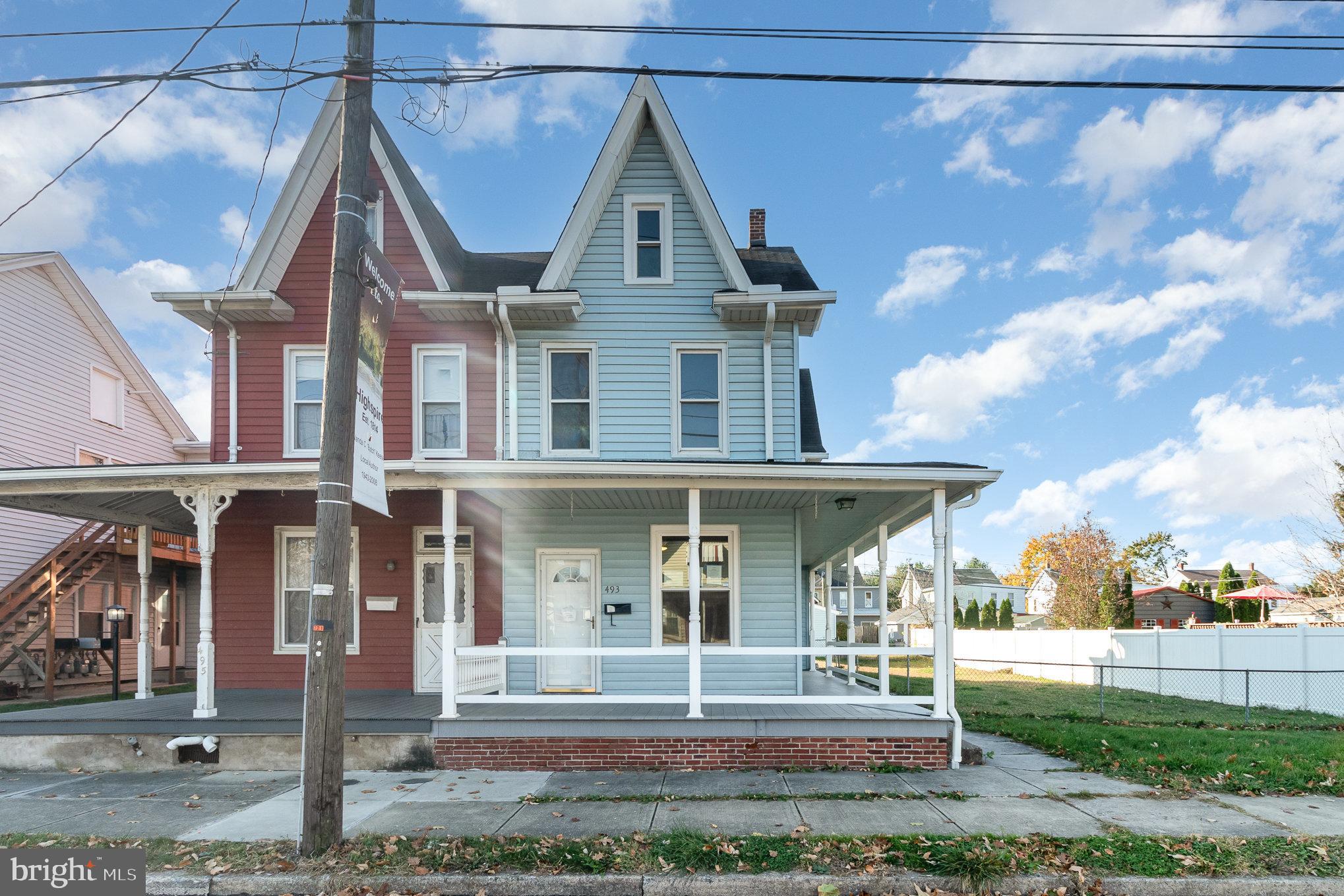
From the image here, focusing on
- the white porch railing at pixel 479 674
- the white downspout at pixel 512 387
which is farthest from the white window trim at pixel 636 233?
the white porch railing at pixel 479 674

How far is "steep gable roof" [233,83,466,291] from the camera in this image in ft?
42.5

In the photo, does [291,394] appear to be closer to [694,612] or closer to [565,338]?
[565,338]

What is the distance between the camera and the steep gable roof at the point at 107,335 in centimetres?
1856

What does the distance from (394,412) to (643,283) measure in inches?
168

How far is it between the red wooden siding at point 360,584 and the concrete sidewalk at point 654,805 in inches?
121

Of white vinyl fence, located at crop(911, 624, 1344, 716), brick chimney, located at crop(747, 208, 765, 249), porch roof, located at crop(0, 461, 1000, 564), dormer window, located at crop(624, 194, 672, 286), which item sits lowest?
white vinyl fence, located at crop(911, 624, 1344, 716)

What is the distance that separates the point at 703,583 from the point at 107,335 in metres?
16.9

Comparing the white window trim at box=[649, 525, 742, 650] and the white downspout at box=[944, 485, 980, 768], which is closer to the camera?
the white downspout at box=[944, 485, 980, 768]

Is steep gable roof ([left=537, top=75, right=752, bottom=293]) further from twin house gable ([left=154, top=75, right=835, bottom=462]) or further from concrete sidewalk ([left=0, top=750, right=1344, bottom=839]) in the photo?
concrete sidewalk ([left=0, top=750, right=1344, bottom=839])

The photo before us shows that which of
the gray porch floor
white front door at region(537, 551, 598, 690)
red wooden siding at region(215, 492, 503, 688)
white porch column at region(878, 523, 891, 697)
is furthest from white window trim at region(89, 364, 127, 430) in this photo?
white porch column at region(878, 523, 891, 697)

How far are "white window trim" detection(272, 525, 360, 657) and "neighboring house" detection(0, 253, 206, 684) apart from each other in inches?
223

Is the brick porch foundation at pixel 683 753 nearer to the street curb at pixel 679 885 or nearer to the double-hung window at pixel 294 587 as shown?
the street curb at pixel 679 885

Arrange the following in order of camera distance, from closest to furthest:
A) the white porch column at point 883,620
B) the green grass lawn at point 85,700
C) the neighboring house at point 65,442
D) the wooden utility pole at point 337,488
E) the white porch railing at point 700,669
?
the wooden utility pole at point 337,488
the white porch railing at point 700,669
the white porch column at point 883,620
the green grass lawn at point 85,700
the neighboring house at point 65,442

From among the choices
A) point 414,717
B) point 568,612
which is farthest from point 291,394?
point 414,717
